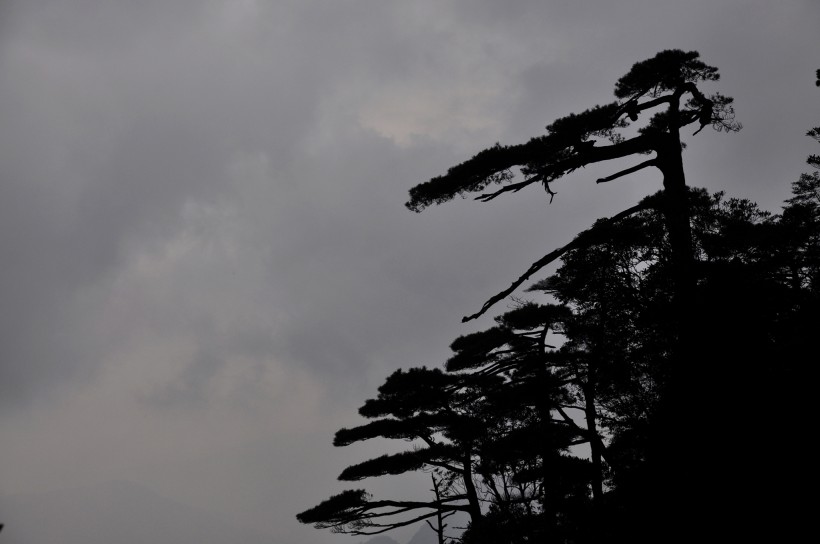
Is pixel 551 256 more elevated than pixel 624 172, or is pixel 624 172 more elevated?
pixel 624 172

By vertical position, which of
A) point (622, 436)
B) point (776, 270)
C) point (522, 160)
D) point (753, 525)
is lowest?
point (753, 525)

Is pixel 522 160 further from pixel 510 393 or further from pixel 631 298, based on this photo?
pixel 510 393

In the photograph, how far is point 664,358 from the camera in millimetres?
9531

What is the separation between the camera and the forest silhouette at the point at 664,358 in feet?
23.5

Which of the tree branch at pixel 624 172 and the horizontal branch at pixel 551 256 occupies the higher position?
the tree branch at pixel 624 172

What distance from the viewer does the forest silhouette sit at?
7164 mm

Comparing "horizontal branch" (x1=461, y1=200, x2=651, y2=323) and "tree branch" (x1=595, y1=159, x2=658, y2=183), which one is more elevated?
"tree branch" (x1=595, y1=159, x2=658, y2=183)

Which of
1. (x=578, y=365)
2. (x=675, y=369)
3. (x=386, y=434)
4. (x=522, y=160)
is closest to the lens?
(x=675, y=369)

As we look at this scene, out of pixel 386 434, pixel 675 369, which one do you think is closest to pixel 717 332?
pixel 675 369

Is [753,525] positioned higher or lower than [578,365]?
lower

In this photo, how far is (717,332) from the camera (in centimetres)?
855

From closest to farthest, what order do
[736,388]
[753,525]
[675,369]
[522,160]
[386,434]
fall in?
[753,525] → [736,388] → [675,369] → [522,160] → [386,434]

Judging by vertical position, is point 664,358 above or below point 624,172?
below

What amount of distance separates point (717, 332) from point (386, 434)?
1192 centimetres
